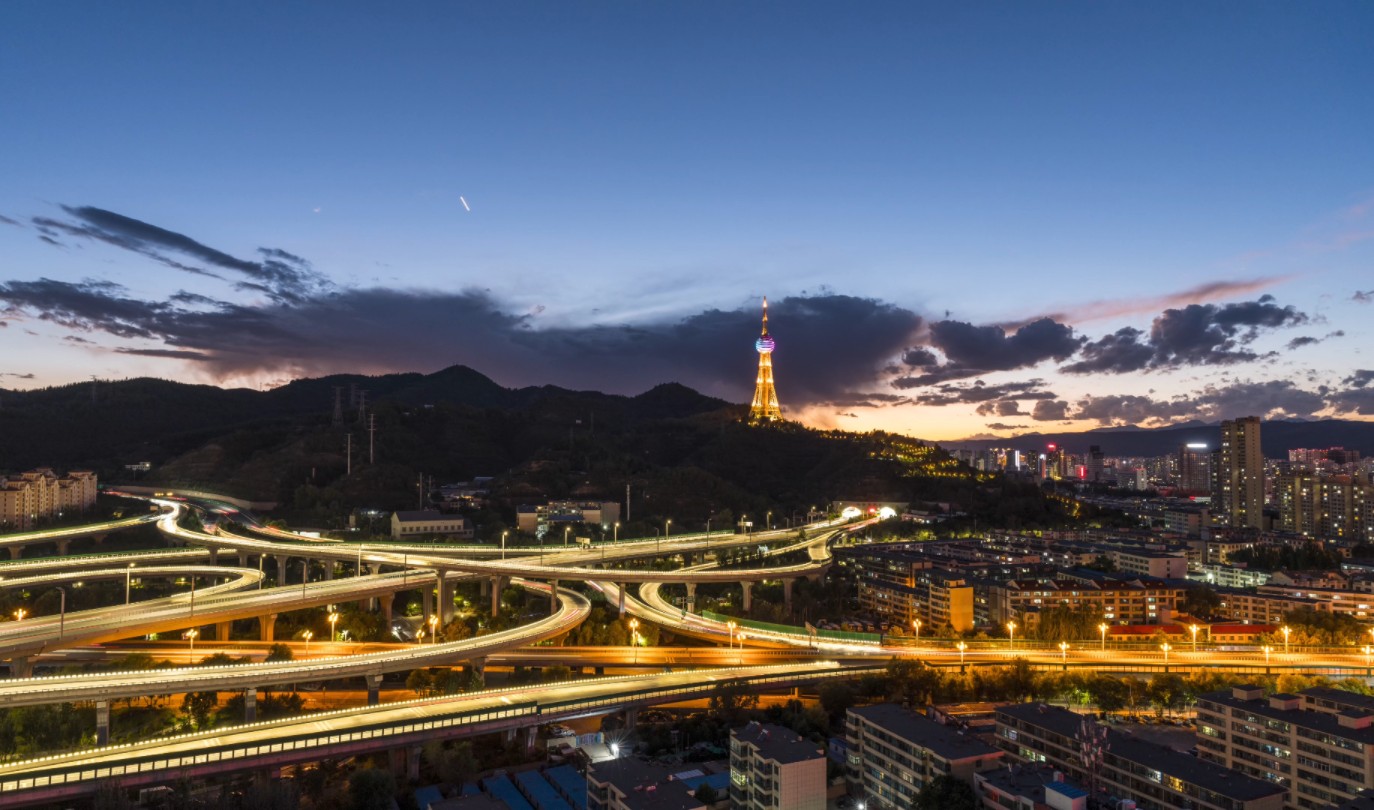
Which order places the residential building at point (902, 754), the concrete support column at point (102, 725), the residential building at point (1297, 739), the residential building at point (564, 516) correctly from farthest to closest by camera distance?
the residential building at point (564, 516)
the concrete support column at point (102, 725)
the residential building at point (1297, 739)
the residential building at point (902, 754)

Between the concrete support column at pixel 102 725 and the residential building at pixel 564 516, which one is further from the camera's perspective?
the residential building at pixel 564 516

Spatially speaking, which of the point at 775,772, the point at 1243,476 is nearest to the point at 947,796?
the point at 775,772

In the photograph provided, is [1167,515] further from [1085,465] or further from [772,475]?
[1085,465]

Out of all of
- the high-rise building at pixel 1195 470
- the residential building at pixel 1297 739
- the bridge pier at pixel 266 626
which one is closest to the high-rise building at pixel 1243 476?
the high-rise building at pixel 1195 470

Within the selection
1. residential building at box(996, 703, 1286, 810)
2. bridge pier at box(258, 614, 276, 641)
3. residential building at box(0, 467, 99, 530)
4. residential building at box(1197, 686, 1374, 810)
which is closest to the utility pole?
residential building at box(0, 467, 99, 530)

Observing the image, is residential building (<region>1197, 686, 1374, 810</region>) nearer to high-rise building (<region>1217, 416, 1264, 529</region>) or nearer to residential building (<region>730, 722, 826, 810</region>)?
residential building (<region>730, 722, 826, 810</region>)

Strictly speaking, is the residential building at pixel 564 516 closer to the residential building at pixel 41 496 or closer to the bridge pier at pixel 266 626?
the bridge pier at pixel 266 626

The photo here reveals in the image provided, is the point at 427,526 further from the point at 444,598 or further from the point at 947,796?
the point at 947,796

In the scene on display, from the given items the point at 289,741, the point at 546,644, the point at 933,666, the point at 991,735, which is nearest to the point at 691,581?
the point at 546,644
